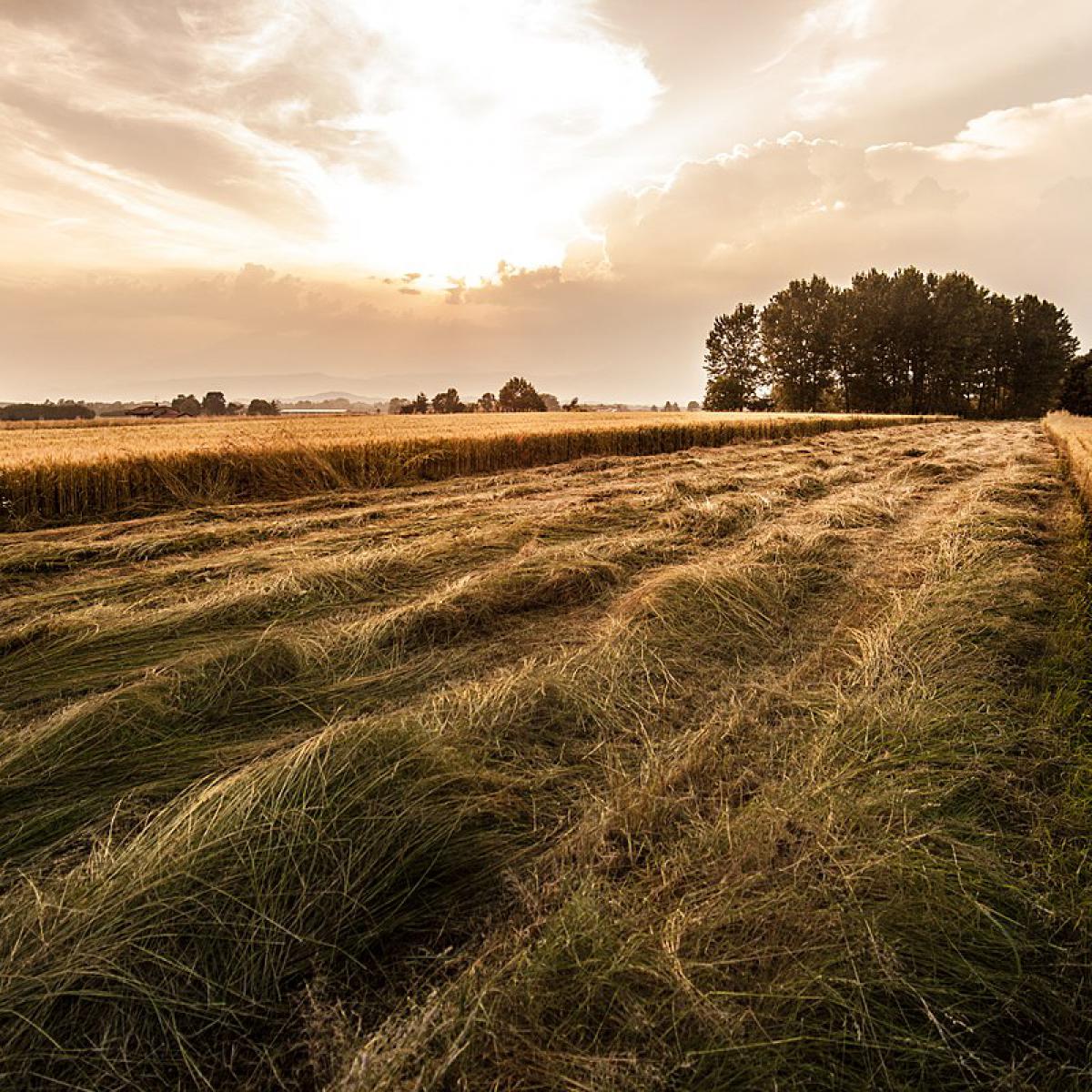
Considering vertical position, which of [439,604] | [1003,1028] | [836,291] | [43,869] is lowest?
[1003,1028]

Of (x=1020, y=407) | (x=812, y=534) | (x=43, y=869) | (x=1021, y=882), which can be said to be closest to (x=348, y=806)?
(x=43, y=869)

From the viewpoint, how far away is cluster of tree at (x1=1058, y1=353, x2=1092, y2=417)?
177 ft

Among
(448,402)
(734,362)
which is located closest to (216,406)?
(448,402)

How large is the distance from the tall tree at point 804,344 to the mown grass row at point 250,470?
169ft

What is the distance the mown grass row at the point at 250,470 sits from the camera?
7090 millimetres

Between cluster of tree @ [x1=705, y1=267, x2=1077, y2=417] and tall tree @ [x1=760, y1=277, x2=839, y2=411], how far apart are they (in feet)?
0.30

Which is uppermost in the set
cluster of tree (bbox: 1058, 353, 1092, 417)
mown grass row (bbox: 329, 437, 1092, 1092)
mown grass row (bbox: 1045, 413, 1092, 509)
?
cluster of tree (bbox: 1058, 353, 1092, 417)

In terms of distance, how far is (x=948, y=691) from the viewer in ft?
8.86

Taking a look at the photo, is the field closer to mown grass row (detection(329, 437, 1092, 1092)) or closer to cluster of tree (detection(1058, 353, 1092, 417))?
mown grass row (detection(329, 437, 1092, 1092))

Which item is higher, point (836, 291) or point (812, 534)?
point (836, 291)

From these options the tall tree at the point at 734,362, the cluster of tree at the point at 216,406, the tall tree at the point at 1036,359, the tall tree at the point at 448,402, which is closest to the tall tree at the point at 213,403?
the cluster of tree at the point at 216,406

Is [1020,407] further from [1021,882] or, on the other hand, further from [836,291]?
[1021,882]

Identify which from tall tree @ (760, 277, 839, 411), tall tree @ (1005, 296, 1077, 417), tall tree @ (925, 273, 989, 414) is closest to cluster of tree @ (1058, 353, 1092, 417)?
tall tree @ (1005, 296, 1077, 417)

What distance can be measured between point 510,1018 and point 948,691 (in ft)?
8.12
